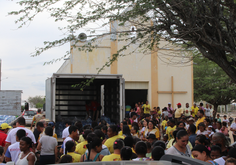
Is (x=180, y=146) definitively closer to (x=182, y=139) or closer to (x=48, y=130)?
(x=182, y=139)

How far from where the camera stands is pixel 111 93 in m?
13.3

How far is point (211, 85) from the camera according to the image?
24578 millimetres

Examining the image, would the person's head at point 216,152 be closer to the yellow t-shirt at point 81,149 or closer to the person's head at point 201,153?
the person's head at point 201,153

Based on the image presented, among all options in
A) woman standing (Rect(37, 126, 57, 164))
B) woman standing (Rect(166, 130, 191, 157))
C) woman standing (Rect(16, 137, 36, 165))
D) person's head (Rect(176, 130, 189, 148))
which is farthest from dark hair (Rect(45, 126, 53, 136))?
person's head (Rect(176, 130, 189, 148))

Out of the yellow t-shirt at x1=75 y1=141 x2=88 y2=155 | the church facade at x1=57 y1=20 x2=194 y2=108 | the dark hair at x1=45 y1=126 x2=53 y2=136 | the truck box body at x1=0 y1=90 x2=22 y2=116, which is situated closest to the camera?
the yellow t-shirt at x1=75 y1=141 x2=88 y2=155

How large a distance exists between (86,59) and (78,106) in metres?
3.93

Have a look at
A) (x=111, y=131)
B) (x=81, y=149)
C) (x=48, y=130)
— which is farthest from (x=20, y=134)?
(x=111, y=131)

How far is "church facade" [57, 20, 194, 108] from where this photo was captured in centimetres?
1888

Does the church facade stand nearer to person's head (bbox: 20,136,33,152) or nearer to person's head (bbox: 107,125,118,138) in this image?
person's head (bbox: 107,125,118,138)

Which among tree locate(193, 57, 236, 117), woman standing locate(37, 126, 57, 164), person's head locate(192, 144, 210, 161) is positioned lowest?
woman standing locate(37, 126, 57, 164)

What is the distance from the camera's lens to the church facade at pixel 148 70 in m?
18.9

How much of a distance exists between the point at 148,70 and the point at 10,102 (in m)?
9.46

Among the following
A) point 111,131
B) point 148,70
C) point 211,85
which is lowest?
point 111,131

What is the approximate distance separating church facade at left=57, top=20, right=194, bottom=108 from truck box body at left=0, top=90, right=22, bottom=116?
4064 mm
